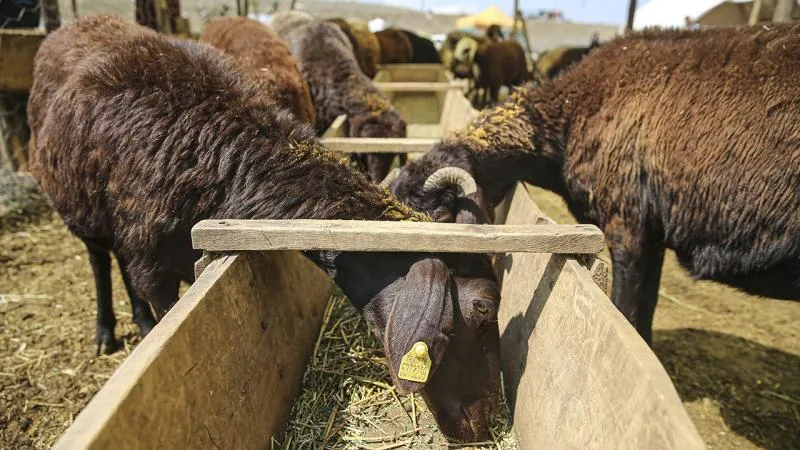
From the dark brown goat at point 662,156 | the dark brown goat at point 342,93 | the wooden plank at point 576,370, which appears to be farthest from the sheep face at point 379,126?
the wooden plank at point 576,370

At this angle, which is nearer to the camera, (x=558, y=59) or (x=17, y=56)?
(x=17, y=56)

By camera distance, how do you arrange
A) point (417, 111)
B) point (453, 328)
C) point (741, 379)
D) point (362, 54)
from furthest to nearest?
point (417, 111) → point (362, 54) → point (741, 379) → point (453, 328)

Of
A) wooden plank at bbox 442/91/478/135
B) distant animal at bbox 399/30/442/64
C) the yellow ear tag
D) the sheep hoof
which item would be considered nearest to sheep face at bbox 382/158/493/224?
the yellow ear tag

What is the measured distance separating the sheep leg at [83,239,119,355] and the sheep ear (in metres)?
2.68

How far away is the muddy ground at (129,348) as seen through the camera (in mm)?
3420

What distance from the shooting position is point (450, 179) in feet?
10.4

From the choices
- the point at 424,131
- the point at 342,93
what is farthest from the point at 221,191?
the point at 424,131

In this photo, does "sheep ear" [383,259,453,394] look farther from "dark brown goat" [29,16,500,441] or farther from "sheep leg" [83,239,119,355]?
"sheep leg" [83,239,119,355]

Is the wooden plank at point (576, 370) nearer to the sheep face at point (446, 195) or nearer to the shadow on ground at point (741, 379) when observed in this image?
the sheep face at point (446, 195)

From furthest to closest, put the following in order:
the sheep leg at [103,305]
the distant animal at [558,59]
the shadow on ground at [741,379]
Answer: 1. the distant animal at [558,59]
2. the sheep leg at [103,305]
3. the shadow on ground at [741,379]

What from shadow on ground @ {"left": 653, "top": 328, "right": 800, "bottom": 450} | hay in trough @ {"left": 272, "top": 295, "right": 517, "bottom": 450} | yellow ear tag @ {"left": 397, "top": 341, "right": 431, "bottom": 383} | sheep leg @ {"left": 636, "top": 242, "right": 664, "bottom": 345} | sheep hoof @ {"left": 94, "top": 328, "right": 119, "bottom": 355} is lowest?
shadow on ground @ {"left": 653, "top": 328, "right": 800, "bottom": 450}

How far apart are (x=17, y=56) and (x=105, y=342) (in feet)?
13.0

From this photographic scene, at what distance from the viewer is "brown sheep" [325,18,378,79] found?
9.27 meters

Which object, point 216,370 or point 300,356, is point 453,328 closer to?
point 216,370
